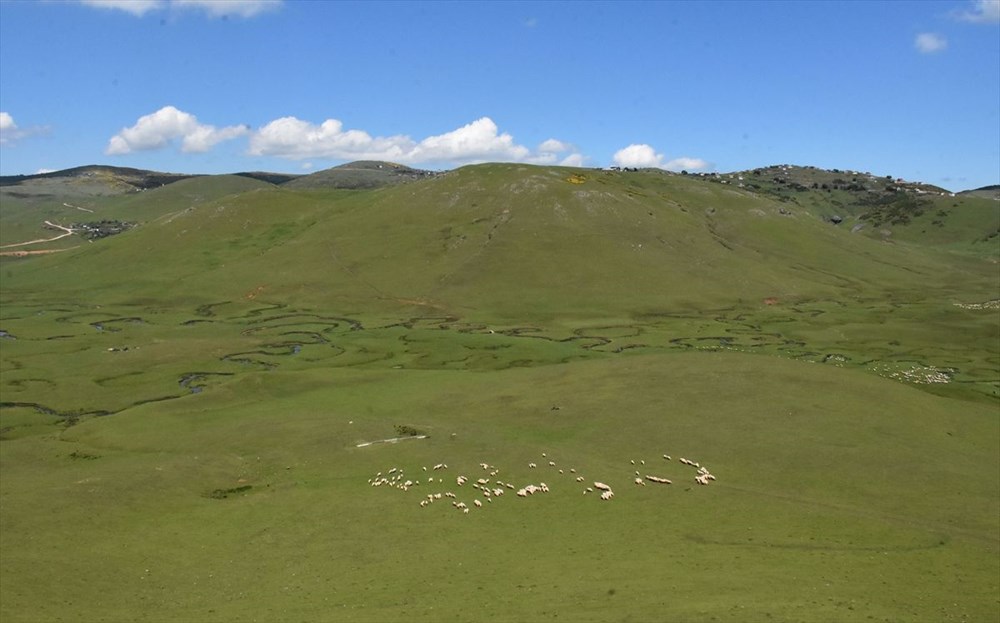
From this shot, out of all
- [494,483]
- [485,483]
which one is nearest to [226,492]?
[485,483]

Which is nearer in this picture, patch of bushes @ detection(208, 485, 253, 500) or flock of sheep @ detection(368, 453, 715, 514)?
flock of sheep @ detection(368, 453, 715, 514)

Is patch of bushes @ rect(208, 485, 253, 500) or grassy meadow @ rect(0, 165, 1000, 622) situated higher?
grassy meadow @ rect(0, 165, 1000, 622)

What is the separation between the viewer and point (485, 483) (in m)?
53.7

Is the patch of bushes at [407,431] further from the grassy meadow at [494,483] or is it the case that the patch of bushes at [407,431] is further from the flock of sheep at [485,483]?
the flock of sheep at [485,483]

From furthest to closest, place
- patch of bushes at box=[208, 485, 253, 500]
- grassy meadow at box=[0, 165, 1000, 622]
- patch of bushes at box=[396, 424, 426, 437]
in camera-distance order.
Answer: patch of bushes at box=[396, 424, 426, 437], patch of bushes at box=[208, 485, 253, 500], grassy meadow at box=[0, 165, 1000, 622]

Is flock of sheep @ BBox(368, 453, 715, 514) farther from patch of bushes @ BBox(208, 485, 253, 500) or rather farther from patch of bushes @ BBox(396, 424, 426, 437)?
patch of bushes @ BBox(208, 485, 253, 500)

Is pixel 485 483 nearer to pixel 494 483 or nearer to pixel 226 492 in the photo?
pixel 494 483

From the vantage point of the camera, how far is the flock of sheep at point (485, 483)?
51406 millimetres

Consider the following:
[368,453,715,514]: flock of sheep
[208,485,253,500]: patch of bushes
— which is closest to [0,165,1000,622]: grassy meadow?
[368,453,715,514]: flock of sheep

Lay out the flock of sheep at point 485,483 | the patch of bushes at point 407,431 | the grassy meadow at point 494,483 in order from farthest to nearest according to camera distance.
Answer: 1. the patch of bushes at point 407,431
2. the flock of sheep at point 485,483
3. the grassy meadow at point 494,483

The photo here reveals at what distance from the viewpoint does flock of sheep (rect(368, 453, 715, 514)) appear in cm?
5141

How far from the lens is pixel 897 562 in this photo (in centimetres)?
4009

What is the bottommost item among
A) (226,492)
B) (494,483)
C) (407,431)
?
(226,492)

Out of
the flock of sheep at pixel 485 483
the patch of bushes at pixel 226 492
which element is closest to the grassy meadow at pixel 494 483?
the flock of sheep at pixel 485 483
